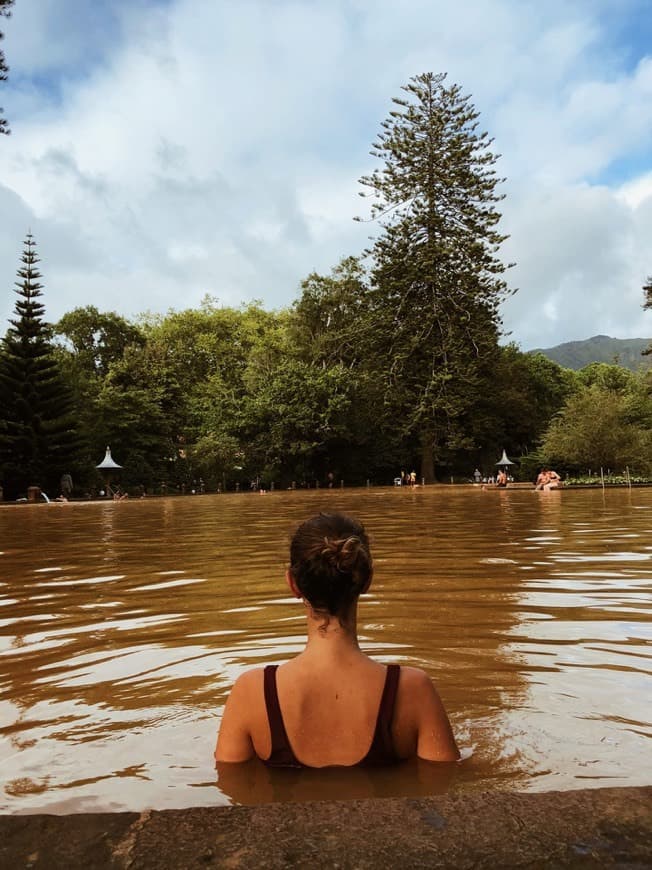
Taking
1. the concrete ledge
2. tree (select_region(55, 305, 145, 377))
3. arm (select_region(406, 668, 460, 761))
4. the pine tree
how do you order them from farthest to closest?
tree (select_region(55, 305, 145, 377)) → the pine tree → arm (select_region(406, 668, 460, 761)) → the concrete ledge

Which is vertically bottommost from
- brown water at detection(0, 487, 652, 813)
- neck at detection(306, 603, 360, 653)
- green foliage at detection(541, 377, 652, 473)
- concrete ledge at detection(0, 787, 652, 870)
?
brown water at detection(0, 487, 652, 813)

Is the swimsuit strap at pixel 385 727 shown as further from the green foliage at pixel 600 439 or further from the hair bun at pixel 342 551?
the green foliage at pixel 600 439

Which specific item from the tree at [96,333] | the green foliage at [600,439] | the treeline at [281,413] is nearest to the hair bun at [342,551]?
the treeline at [281,413]

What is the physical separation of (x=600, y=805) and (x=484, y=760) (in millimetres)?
1277

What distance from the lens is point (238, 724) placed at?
2.70 meters

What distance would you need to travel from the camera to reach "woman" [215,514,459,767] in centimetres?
261

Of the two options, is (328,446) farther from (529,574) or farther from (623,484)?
(529,574)

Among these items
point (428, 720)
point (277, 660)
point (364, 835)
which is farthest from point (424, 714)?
point (277, 660)

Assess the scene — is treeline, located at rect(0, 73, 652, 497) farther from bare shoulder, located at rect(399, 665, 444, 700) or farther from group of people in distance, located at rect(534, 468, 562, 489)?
bare shoulder, located at rect(399, 665, 444, 700)

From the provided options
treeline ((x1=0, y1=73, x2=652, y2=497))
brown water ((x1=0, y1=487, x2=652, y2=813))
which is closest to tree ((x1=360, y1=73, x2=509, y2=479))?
treeline ((x1=0, y1=73, x2=652, y2=497))

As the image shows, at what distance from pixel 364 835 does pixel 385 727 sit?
1084mm

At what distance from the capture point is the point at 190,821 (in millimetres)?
1618

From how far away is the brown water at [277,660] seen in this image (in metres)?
2.66

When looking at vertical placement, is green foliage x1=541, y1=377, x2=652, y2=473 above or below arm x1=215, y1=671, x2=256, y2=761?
above
